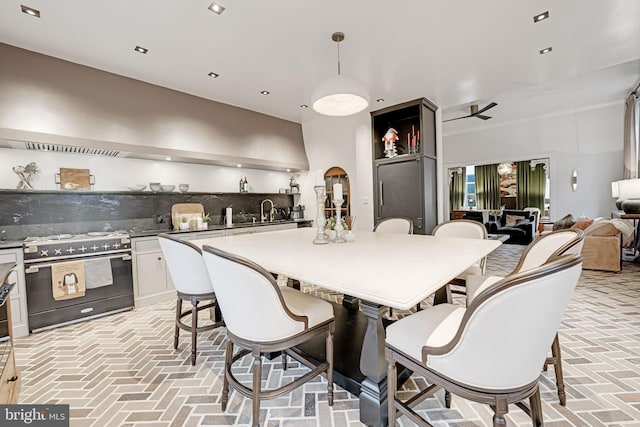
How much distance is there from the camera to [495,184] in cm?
1002

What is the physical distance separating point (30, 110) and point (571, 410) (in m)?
4.97

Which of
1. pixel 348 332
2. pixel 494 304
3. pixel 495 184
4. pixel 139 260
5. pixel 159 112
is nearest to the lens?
pixel 494 304

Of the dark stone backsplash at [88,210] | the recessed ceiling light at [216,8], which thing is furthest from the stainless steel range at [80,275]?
the recessed ceiling light at [216,8]

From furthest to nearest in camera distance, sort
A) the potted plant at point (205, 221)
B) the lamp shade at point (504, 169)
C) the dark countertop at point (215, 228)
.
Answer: the lamp shade at point (504, 169) < the potted plant at point (205, 221) < the dark countertop at point (215, 228)

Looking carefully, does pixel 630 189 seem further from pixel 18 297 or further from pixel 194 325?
pixel 18 297

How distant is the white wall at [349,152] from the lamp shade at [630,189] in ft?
13.6

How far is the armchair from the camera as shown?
6949mm

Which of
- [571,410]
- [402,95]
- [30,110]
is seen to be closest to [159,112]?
[30,110]

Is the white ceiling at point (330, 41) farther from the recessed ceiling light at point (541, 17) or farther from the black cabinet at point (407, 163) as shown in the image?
the black cabinet at point (407, 163)

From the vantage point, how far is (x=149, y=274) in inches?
131

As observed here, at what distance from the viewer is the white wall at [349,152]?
497 cm

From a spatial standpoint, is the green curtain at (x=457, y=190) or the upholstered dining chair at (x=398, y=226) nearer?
the upholstered dining chair at (x=398, y=226)

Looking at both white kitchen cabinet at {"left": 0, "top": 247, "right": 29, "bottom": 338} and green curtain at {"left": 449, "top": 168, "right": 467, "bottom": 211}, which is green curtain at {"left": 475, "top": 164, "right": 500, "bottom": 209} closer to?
green curtain at {"left": 449, "top": 168, "right": 467, "bottom": 211}

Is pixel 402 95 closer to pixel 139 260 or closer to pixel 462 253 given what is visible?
pixel 462 253
